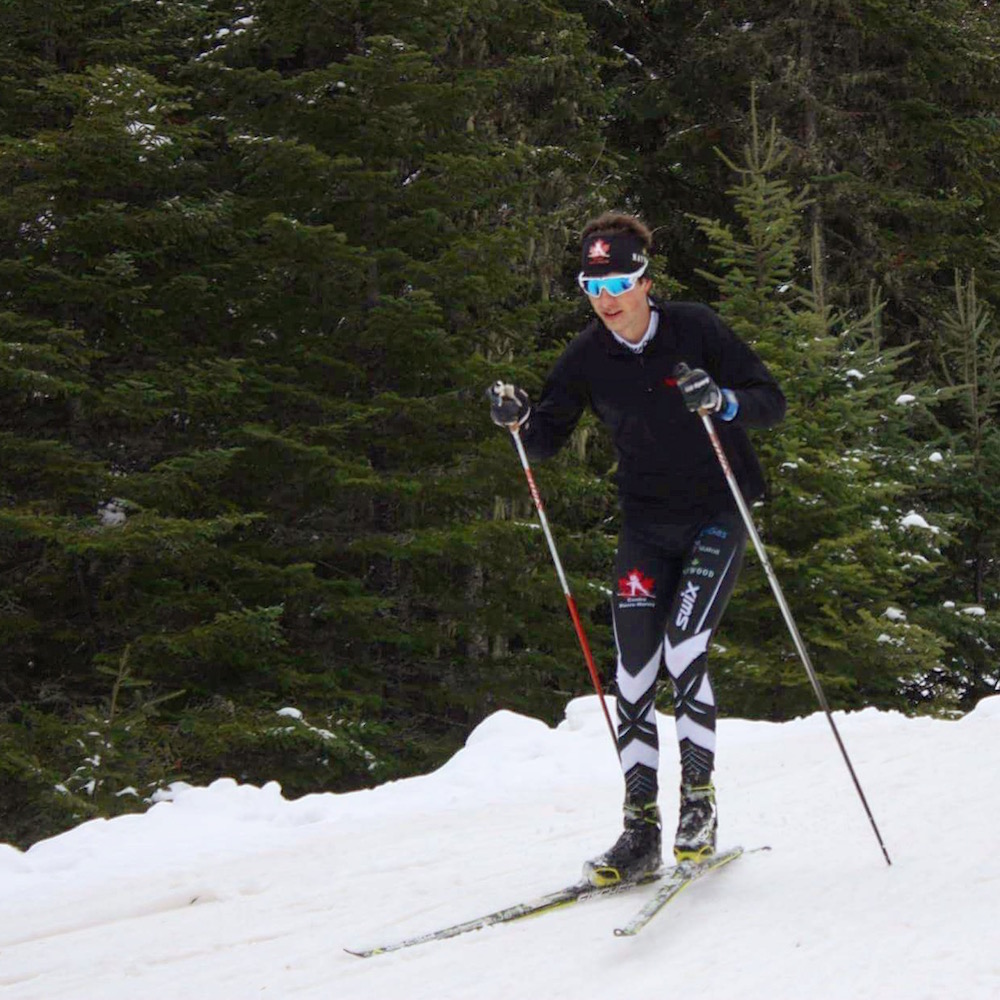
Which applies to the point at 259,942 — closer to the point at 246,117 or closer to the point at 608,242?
the point at 608,242

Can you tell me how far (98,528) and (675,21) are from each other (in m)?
15.0

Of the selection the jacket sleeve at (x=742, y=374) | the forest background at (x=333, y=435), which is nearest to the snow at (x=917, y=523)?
the forest background at (x=333, y=435)

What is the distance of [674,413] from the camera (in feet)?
15.6

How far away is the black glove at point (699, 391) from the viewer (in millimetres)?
4336

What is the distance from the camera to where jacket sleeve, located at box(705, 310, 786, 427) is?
4.60m

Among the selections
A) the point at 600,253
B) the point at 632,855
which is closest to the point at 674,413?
the point at 600,253

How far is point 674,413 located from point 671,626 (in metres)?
0.78

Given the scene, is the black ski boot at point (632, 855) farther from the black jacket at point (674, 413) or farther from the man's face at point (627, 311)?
the man's face at point (627, 311)

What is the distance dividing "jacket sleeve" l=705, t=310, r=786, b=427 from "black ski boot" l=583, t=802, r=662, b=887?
1.48 metres

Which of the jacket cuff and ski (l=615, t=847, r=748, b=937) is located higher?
the jacket cuff

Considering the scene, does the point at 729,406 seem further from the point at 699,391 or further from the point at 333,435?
the point at 333,435

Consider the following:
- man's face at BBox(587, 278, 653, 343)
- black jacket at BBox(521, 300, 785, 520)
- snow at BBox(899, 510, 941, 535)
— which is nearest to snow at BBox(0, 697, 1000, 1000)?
black jacket at BBox(521, 300, 785, 520)

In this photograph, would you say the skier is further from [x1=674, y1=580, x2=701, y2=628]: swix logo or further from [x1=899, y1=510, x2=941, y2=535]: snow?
[x1=899, y1=510, x2=941, y2=535]: snow

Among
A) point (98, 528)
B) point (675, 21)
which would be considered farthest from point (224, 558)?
point (675, 21)
